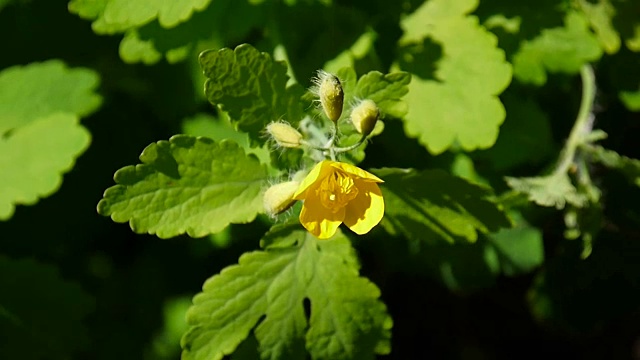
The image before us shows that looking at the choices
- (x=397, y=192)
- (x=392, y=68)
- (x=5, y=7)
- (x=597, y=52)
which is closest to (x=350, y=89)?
(x=397, y=192)

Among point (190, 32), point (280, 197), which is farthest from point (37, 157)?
point (280, 197)

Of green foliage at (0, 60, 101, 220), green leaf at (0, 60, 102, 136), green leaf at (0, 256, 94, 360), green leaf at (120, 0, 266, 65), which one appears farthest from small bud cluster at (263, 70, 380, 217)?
green leaf at (0, 256, 94, 360)

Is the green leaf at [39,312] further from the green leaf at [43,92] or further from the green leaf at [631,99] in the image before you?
the green leaf at [631,99]

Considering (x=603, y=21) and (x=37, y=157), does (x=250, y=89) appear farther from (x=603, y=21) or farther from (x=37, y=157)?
(x=603, y=21)

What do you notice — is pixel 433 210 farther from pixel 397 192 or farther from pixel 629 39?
pixel 629 39

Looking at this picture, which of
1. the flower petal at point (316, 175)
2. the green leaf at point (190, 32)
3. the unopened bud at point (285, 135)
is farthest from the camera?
the green leaf at point (190, 32)

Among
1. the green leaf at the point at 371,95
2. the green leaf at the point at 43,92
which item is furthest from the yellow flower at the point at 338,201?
the green leaf at the point at 43,92

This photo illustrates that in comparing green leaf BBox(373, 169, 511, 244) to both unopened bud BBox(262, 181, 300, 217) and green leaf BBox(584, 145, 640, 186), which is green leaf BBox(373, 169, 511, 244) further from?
green leaf BBox(584, 145, 640, 186)
